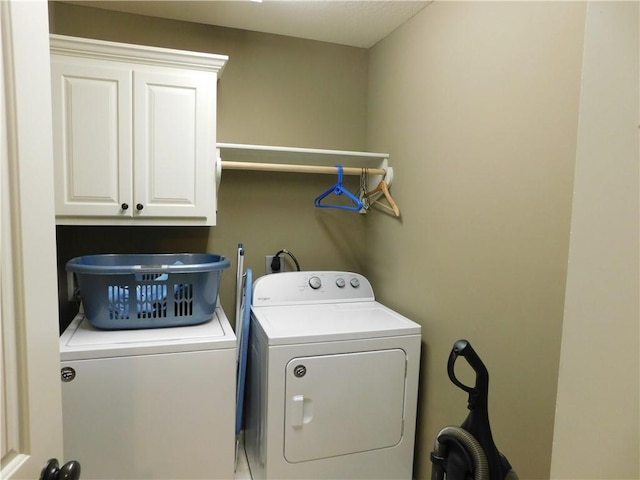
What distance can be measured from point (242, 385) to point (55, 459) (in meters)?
1.25

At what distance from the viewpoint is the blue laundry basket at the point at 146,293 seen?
5.40 feet

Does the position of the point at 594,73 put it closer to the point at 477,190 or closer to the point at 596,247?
the point at 596,247

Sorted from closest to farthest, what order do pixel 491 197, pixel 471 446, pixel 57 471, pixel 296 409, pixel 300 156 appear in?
pixel 57 471 → pixel 471 446 → pixel 491 197 → pixel 296 409 → pixel 300 156

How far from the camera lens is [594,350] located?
33.1 inches

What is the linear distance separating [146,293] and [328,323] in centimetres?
80

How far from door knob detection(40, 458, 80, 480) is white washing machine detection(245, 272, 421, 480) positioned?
2.83 feet

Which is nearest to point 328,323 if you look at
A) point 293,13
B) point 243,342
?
point 243,342

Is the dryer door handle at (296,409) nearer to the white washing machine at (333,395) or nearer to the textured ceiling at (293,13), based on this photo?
the white washing machine at (333,395)

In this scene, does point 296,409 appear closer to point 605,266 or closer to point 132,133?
point 605,266

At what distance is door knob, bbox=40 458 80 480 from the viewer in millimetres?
784

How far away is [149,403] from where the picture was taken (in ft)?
5.09

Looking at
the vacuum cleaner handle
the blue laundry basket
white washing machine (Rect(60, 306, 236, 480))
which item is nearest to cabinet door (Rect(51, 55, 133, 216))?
the blue laundry basket

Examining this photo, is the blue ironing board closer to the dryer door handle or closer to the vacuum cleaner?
the dryer door handle

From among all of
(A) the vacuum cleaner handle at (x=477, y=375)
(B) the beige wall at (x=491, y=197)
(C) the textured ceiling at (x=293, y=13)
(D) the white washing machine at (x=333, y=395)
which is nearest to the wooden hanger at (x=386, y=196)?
(B) the beige wall at (x=491, y=197)
